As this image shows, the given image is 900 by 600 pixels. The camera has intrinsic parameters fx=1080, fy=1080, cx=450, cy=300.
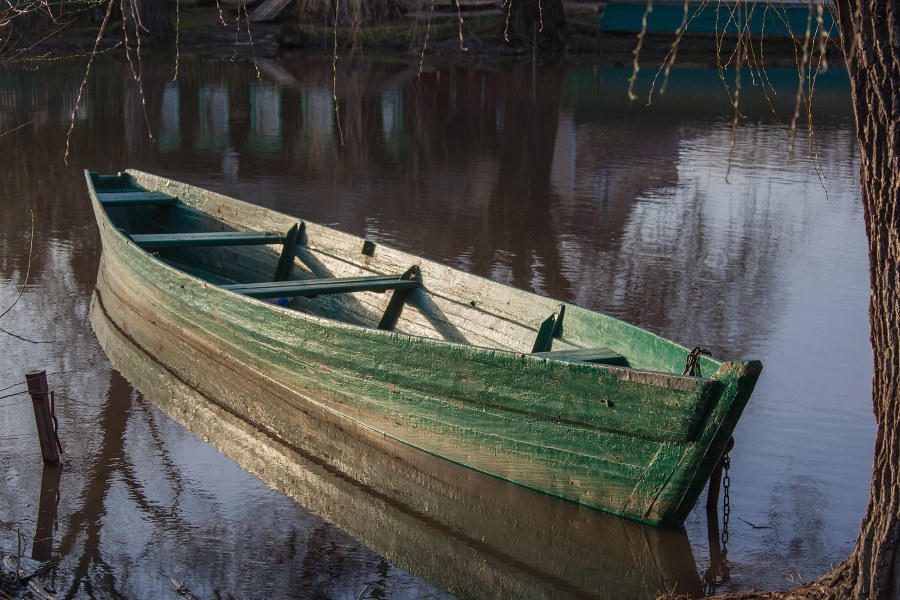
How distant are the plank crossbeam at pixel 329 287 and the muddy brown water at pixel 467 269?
1.05m

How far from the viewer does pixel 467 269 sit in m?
10.5

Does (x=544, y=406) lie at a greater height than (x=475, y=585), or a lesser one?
greater

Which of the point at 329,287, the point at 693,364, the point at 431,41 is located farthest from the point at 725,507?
the point at 431,41

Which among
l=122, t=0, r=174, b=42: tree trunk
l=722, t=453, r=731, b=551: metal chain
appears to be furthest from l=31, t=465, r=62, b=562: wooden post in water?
l=122, t=0, r=174, b=42: tree trunk

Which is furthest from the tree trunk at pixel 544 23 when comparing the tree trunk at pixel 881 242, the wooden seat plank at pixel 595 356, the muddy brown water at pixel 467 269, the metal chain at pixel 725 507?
the tree trunk at pixel 881 242

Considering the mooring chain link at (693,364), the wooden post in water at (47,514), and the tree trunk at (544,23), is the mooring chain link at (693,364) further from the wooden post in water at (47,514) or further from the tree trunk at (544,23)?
the tree trunk at (544,23)

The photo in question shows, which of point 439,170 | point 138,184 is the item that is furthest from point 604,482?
point 439,170

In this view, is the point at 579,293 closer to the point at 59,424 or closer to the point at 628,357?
the point at 628,357

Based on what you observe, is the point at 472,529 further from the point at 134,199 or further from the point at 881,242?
the point at 134,199

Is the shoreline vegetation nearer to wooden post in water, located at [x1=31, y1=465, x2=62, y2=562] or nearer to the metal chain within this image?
wooden post in water, located at [x1=31, y1=465, x2=62, y2=562]

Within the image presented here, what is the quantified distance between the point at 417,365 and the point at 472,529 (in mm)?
947

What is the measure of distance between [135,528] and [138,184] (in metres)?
6.14

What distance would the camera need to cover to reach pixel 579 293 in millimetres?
9820

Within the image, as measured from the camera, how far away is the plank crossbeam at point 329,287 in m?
7.67
